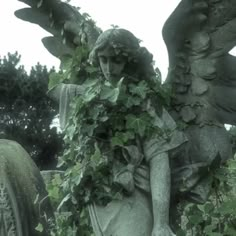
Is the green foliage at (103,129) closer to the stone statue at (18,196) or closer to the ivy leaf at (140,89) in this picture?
the ivy leaf at (140,89)

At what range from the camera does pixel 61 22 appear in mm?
5184

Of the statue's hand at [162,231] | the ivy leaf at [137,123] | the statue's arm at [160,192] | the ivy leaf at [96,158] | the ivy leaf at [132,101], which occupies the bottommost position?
the statue's hand at [162,231]

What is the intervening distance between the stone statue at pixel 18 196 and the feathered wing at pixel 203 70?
5.47 ft

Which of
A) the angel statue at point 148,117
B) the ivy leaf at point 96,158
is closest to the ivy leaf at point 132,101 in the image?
the angel statue at point 148,117

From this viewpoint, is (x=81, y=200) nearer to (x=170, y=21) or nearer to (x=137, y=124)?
(x=137, y=124)

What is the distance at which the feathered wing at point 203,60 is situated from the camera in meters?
4.91

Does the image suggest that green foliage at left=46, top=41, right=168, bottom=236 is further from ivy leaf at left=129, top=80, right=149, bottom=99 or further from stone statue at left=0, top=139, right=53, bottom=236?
stone statue at left=0, top=139, right=53, bottom=236

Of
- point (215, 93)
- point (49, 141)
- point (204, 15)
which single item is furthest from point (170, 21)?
point (49, 141)

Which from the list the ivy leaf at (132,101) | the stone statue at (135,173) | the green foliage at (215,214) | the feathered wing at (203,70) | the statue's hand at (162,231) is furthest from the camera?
the feathered wing at (203,70)

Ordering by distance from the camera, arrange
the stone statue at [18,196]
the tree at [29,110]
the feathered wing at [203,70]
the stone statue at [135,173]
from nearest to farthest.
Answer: the stone statue at [135,173], the feathered wing at [203,70], the stone statue at [18,196], the tree at [29,110]

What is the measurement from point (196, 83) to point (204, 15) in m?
0.47

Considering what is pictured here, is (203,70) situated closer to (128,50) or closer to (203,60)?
(203,60)

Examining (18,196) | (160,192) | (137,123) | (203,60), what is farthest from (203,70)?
(18,196)

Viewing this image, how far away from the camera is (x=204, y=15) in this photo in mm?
4930
